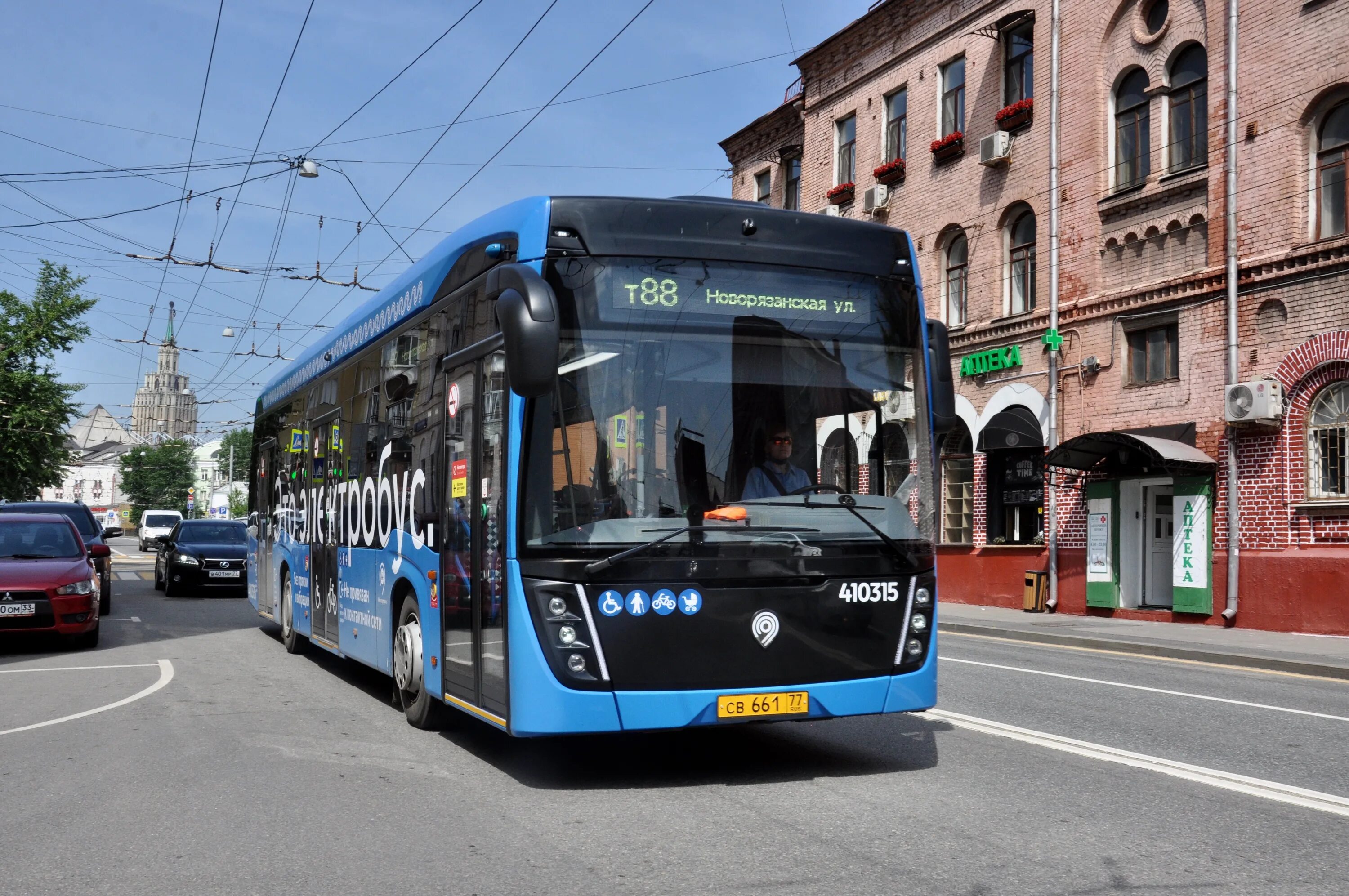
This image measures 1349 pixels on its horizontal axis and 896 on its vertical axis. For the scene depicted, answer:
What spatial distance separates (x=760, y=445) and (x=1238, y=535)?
15.2 meters

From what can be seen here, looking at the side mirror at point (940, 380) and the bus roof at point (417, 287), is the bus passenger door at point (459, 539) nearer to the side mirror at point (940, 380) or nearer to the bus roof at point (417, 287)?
the bus roof at point (417, 287)

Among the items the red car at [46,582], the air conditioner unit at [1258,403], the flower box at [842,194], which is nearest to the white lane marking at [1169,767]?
the red car at [46,582]

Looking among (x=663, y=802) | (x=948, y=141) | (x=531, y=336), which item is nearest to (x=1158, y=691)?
(x=663, y=802)

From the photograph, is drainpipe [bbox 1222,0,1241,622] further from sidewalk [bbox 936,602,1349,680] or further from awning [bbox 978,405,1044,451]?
awning [bbox 978,405,1044,451]

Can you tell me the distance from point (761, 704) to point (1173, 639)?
12507mm

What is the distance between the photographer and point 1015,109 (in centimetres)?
2525

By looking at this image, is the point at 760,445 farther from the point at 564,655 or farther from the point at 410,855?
the point at 410,855

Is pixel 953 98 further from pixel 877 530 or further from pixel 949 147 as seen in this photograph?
pixel 877 530

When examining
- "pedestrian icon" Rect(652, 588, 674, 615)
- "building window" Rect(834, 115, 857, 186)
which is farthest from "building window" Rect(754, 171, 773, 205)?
"pedestrian icon" Rect(652, 588, 674, 615)

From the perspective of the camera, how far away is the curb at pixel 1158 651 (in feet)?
46.4

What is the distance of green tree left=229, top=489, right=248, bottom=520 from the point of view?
4321 inches

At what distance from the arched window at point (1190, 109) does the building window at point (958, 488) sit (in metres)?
6.86

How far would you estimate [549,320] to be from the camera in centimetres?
620

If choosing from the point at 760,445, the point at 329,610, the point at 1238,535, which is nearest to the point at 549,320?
the point at 760,445
